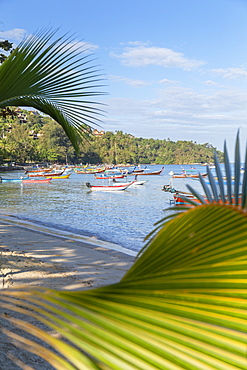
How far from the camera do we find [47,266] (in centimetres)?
613

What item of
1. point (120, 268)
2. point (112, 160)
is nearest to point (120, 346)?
point (120, 268)

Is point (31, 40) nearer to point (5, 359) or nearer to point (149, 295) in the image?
point (149, 295)

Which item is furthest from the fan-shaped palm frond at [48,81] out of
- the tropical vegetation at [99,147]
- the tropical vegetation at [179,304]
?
the tropical vegetation at [99,147]

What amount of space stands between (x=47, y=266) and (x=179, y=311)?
584 cm

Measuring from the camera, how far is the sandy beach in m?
2.77

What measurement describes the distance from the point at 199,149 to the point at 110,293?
126072 millimetres

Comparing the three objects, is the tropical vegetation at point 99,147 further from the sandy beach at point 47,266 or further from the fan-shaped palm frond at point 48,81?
the fan-shaped palm frond at point 48,81

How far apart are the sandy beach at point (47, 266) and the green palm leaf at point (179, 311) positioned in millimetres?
2139

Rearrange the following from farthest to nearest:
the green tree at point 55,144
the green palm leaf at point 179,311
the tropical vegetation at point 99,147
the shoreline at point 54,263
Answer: the green tree at point 55,144, the tropical vegetation at point 99,147, the shoreline at point 54,263, the green palm leaf at point 179,311

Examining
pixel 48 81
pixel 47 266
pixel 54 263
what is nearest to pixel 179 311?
pixel 48 81

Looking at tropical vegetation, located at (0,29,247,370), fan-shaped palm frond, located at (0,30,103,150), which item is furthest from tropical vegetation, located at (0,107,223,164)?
tropical vegetation, located at (0,29,247,370)

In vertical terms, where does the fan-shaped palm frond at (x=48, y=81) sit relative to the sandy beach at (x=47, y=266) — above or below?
above

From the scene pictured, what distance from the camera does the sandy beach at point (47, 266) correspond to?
9.07ft

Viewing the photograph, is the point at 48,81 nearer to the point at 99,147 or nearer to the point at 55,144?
the point at 55,144
